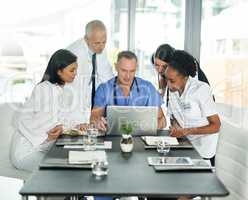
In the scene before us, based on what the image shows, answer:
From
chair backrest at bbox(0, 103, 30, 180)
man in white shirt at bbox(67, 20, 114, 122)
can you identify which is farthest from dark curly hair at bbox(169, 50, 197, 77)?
chair backrest at bbox(0, 103, 30, 180)

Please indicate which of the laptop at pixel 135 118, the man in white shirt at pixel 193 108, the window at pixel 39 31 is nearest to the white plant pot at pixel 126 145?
the laptop at pixel 135 118

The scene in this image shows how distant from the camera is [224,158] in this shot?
2.19m

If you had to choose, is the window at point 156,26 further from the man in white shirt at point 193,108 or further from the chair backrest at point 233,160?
the chair backrest at point 233,160

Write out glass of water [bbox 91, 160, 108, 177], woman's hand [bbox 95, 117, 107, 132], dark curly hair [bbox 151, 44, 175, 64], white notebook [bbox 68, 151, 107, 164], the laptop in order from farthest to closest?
dark curly hair [bbox 151, 44, 175, 64], woman's hand [bbox 95, 117, 107, 132], the laptop, white notebook [bbox 68, 151, 107, 164], glass of water [bbox 91, 160, 108, 177]

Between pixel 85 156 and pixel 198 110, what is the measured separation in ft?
2.97

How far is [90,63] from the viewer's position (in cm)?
346

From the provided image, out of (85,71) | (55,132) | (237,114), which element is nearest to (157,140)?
(55,132)

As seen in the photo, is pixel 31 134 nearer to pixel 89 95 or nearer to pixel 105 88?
pixel 105 88

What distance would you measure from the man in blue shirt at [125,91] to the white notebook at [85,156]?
27.3 inches

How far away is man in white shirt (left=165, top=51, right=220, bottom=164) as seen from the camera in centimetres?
247

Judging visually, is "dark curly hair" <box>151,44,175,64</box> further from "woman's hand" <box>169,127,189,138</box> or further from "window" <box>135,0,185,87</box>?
"window" <box>135,0,185,87</box>

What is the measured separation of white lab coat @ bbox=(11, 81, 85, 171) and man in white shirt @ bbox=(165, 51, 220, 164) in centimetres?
71

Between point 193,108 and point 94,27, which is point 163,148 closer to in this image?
point 193,108

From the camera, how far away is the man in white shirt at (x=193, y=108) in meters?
2.47
